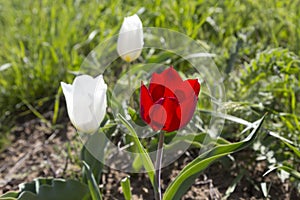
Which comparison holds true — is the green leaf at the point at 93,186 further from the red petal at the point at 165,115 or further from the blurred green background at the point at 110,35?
the blurred green background at the point at 110,35

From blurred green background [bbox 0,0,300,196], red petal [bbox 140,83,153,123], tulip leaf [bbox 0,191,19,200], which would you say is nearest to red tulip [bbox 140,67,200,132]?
red petal [bbox 140,83,153,123]

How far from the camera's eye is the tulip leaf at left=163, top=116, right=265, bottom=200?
138 cm

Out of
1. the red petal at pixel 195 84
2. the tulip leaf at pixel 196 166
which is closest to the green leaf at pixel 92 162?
the tulip leaf at pixel 196 166

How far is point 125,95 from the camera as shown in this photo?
201 cm

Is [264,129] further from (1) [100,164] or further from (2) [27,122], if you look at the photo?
(2) [27,122]

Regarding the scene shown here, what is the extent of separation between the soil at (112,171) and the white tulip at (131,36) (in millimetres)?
390

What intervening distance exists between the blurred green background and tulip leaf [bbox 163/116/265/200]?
0.48m

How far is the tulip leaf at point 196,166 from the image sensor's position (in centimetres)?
138

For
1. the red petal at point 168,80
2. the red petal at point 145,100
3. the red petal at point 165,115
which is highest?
the red petal at point 168,80

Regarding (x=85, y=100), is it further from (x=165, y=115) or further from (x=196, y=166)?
Result: (x=196, y=166)

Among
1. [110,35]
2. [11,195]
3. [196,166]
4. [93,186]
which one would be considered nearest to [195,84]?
[196,166]

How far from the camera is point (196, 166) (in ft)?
4.65

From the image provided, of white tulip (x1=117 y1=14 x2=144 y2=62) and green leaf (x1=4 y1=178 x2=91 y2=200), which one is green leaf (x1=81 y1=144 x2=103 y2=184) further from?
white tulip (x1=117 y1=14 x2=144 y2=62)

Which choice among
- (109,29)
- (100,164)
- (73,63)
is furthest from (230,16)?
(100,164)
